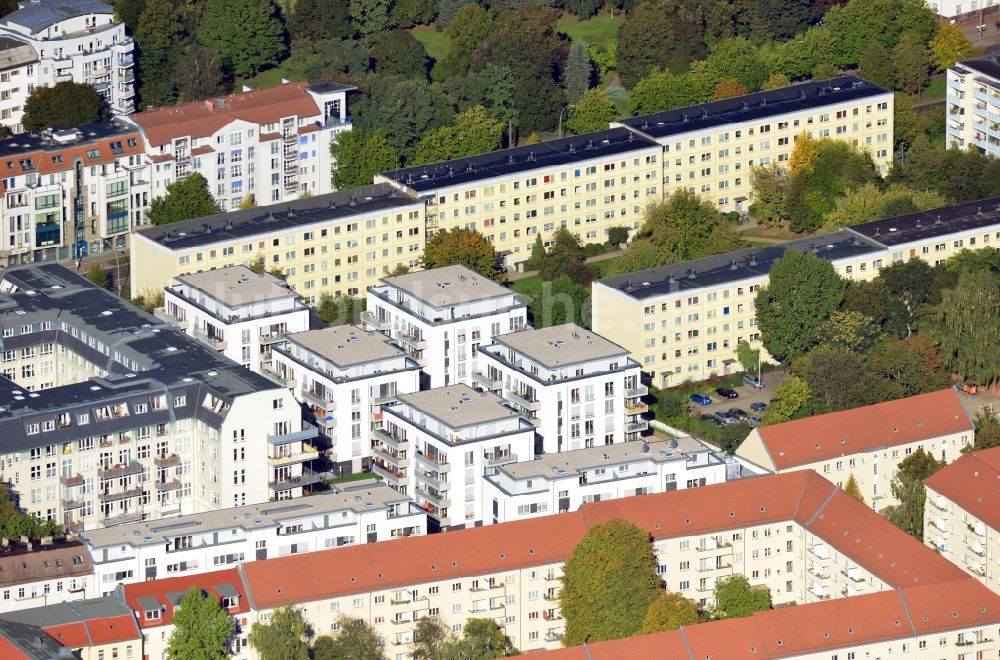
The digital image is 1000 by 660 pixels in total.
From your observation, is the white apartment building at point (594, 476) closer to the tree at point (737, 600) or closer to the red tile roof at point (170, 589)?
the tree at point (737, 600)

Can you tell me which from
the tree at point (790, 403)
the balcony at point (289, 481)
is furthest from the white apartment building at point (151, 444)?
the tree at point (790, 403)

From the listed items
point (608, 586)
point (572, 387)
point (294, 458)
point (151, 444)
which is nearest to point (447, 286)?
point (572, 387)

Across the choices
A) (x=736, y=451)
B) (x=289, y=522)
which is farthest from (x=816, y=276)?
(x=289, y=522)

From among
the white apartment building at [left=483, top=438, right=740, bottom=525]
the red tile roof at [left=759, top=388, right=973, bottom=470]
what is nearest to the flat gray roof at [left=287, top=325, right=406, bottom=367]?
the white apartment building at [left=483, top=438, right=740, bottom=525]

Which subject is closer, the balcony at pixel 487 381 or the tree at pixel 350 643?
the tree at pixel 350 643

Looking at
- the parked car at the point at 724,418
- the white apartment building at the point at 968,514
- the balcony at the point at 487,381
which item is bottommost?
the white apartment building at the point at 968,514

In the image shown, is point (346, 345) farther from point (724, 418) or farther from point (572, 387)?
point (724, 418)

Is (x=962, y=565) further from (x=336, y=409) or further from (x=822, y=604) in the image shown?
(x=336, y=409)
